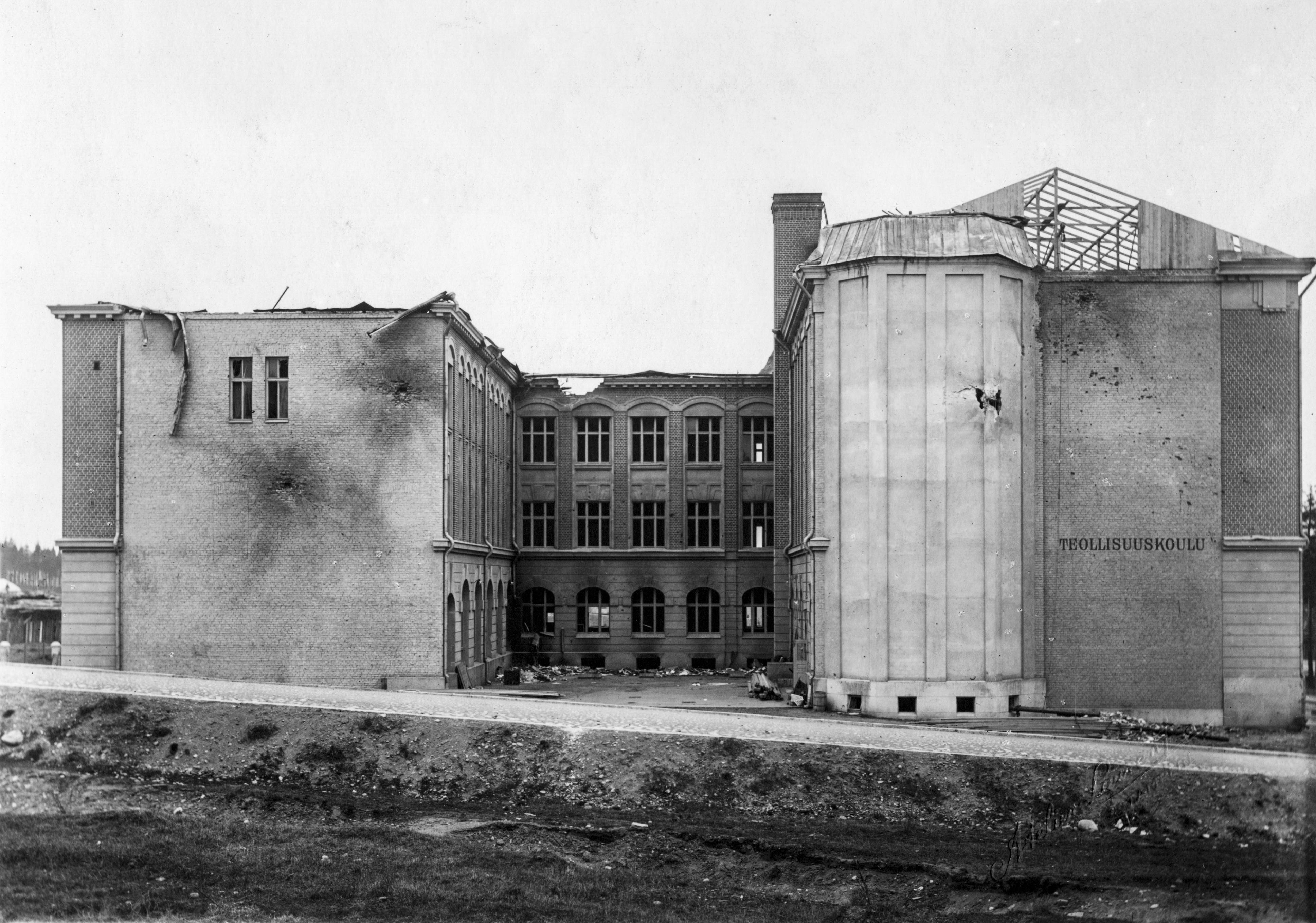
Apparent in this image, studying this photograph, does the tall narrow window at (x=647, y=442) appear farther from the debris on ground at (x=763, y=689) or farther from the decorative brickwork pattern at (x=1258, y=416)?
the decorative brickwork pattern at (x=1258, y=416)

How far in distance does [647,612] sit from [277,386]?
2051cm

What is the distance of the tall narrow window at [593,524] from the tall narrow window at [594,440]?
183 centimetres

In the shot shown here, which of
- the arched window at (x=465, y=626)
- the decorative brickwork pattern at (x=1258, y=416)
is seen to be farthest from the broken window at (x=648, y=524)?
the decorative brickwork pattern at (x=1258, y=416)

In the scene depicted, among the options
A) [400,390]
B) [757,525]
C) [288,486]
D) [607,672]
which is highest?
[400,390]

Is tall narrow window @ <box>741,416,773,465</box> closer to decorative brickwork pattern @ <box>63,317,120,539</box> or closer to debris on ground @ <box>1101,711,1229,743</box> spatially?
debris on ground @ <box>1101,711,1229,743</box>

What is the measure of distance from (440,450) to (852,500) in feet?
38.3

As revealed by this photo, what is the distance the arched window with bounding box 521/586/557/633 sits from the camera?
50125 millimetres

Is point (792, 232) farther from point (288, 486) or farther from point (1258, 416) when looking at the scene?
point (288, 486)

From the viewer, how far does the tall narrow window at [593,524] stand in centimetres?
5094

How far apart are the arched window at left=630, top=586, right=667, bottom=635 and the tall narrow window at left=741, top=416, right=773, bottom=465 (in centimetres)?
667

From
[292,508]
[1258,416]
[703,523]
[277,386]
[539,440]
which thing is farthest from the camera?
[539,440]

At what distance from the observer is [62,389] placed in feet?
117

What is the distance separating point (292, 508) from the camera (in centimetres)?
3425

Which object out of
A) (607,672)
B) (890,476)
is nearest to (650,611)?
(607,672)
